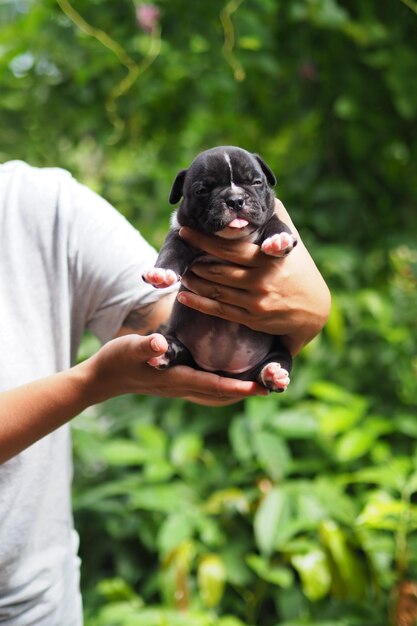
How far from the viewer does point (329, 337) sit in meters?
2.52

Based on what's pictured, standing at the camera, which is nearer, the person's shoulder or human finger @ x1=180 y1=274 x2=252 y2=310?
human finger @ x1=180 y1=274 x2=252 y2=310

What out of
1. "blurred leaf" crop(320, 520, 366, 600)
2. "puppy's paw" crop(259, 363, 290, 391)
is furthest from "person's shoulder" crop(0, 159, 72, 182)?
"blurred leaf" crop(320, 520, 366, 600)

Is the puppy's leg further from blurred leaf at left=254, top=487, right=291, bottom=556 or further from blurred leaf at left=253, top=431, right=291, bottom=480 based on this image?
blurred leaf at left=253, top=431, right=291, bottom=480

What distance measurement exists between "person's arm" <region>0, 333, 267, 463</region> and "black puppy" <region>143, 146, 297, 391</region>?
1.5 inches

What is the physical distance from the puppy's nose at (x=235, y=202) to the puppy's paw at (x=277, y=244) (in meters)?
0.07

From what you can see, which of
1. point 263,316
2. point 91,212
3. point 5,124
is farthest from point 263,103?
point 263,316

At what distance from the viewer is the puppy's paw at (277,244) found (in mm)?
1080

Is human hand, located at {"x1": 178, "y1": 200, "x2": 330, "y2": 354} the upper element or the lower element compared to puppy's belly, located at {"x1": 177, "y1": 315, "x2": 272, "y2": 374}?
upper

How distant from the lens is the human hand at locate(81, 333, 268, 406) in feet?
3.72

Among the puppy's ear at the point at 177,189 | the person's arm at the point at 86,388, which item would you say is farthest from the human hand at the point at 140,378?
the puppy's ear at the point at 177,189

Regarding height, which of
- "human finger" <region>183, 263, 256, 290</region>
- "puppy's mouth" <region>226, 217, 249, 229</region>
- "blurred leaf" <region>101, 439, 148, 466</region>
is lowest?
"blurred leaf" <region>101, 439, 148, 466</region>

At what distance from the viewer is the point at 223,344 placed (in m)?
1.20

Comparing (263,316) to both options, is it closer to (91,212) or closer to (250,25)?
(91,212)

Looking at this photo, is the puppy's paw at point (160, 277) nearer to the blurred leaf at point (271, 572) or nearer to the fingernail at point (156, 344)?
the fingernail at point (156, 344)
